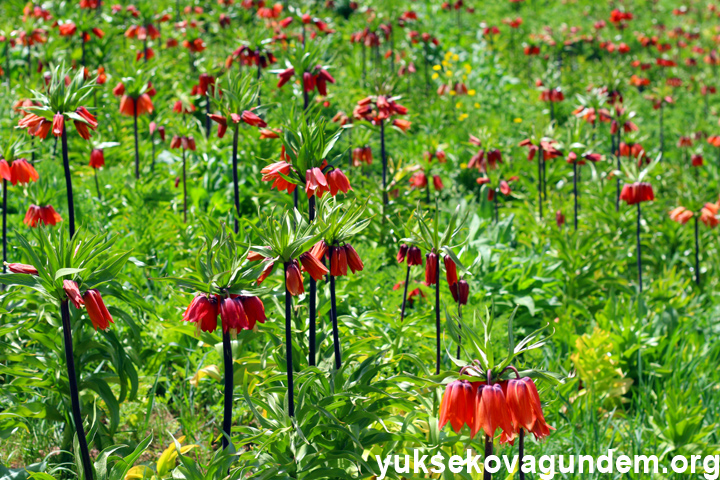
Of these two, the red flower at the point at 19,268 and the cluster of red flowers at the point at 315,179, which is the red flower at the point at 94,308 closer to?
the red flower at the point at 19,268

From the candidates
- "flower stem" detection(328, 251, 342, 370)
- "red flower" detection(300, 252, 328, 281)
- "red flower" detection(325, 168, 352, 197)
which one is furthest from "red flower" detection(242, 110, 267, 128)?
"red flower" detection(300, 252, 328, 281)

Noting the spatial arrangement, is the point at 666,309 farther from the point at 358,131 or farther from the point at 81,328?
the point at 81,328

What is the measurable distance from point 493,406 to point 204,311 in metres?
0.87

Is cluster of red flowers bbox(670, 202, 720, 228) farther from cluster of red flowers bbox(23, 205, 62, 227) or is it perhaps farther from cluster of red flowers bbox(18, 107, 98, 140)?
cluster of red flowers bbox(23, 205, 62, 227)

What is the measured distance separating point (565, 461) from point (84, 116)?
8.79 feet

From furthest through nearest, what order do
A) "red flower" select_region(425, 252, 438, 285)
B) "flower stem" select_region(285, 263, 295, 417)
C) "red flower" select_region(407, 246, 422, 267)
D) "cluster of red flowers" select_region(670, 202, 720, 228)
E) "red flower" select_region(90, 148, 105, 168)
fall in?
"cluster of red flowers" select_region(670, 202, 720, 228), "red flower" select_region(90, 148, 105, 168), "red flower" select_region(407, 246, 422, 267), "red flower" select_region(425, 252, 438, 285), "flower stem" select_region(285, 263, 295, 417)

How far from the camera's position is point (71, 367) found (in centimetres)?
208

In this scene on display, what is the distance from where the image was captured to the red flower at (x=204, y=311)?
6.17 feet

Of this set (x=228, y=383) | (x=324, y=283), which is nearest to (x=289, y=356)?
(x=228, y=383)

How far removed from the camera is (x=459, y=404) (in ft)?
5.73

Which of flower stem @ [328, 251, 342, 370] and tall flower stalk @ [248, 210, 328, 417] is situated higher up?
tall flower stalk @ [248, 210, 328, 417]

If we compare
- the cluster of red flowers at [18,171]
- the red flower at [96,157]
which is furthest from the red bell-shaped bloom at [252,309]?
the red flower at [96,157]

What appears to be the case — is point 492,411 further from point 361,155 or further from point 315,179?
point 361,155

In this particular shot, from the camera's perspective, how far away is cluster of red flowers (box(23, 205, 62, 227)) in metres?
3.34
